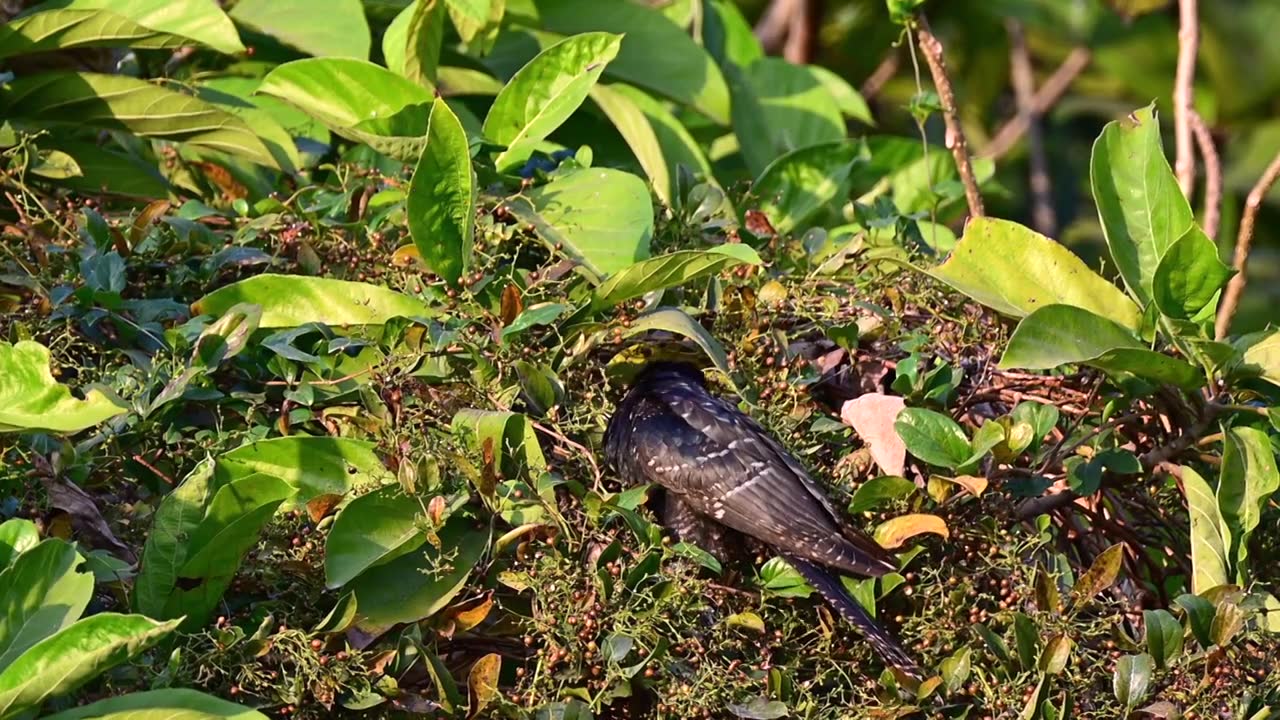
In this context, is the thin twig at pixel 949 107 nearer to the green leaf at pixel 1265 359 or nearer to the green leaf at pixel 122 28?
the green leaf at pixel 1265 359

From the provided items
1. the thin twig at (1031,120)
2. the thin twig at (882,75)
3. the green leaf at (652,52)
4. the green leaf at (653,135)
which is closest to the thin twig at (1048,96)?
the thin twig at (1031,120)

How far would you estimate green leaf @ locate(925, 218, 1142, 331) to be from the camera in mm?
2527

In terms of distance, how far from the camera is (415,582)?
2.20 m

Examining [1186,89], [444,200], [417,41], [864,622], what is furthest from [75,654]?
[1186,89]

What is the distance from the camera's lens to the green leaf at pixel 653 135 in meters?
3.21

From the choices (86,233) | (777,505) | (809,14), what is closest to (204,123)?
(86,233)

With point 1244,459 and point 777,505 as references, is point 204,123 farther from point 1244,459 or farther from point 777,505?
point 1244,459

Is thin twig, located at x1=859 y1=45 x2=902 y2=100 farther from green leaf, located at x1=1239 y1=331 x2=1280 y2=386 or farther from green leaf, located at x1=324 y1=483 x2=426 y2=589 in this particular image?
green leaf, located at x1=324 y1=483 x2=426 y2=589

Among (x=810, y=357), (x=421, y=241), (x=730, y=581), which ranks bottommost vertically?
(x=730, y=581)

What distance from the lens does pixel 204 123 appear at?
9.67 feet

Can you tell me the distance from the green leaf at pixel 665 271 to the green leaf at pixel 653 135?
63 cm

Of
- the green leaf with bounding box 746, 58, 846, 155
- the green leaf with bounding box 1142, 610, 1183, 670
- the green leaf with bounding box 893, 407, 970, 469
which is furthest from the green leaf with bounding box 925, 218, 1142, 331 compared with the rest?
the green leaf with bounding box 746, 58, 846, 155

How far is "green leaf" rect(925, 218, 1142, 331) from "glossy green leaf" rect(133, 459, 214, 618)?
1228mm

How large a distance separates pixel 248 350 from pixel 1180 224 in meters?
1.56
